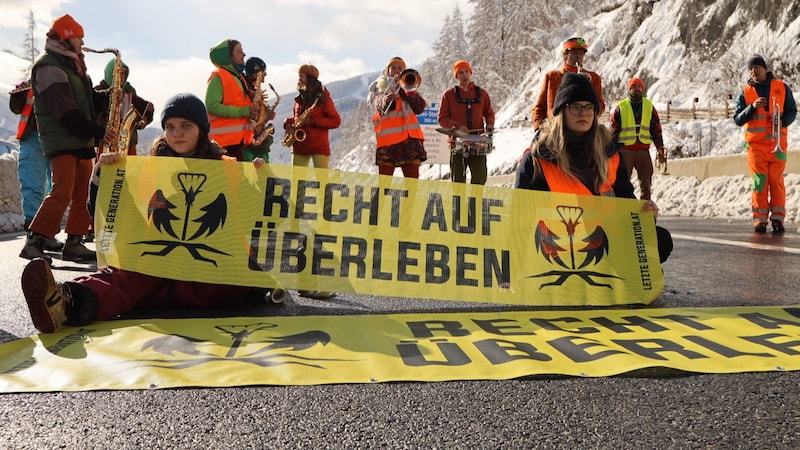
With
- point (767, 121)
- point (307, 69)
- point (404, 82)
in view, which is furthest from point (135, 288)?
point (767, 121)

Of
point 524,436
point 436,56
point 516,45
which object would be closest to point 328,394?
point 524,436

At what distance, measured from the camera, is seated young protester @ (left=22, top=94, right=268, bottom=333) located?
8.41 feet

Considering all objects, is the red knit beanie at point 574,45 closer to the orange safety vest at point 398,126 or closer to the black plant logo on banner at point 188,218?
the orange safety vest at point 398,126

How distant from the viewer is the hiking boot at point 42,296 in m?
2.51

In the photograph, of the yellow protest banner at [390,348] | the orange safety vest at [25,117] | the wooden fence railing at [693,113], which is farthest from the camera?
the wooden fence railing at [693,113]

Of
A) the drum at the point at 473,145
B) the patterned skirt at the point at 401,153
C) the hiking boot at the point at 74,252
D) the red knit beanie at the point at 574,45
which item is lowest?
the hiking boot at the point at 74,252

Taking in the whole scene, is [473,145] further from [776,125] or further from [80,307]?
[80,307]

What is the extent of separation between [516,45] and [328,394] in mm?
55569

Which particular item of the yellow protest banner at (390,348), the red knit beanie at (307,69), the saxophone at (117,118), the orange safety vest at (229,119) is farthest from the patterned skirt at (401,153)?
the yellow protest banner at (390,348)

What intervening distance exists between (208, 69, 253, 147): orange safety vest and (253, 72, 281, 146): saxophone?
2.52 ft

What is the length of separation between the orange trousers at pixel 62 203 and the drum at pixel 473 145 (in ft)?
13.8

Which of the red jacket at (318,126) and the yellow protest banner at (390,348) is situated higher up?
the red jacket at (318,126)

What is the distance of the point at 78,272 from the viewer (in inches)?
184

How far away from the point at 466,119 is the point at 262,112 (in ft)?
8.21
